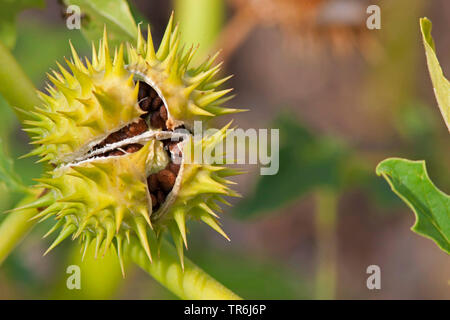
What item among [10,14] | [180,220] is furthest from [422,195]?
[10,14]

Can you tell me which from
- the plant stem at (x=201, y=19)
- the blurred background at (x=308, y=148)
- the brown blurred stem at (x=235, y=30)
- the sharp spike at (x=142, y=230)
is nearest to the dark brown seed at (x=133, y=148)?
the sharp spike at (x=142, y=230)

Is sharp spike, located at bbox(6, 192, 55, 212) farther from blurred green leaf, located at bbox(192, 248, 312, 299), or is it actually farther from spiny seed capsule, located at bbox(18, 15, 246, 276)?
blurred green leaf, located at bbox(192, 248, 312, 299)

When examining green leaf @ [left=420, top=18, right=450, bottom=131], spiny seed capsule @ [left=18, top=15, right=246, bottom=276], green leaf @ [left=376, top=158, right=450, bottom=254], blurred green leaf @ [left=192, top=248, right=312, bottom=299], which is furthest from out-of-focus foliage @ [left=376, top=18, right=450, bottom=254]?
blurred green leaf @ [left=192, top=248, right=312, bottom=299]

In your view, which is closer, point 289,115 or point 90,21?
point 90,21

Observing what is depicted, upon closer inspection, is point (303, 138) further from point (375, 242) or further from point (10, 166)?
point (375, 242)

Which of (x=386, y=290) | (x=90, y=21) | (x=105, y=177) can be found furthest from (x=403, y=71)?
(x=105, y=177)

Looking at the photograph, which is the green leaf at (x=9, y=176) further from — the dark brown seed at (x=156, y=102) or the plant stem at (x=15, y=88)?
the dark brown seed at (x=156, y=102)
